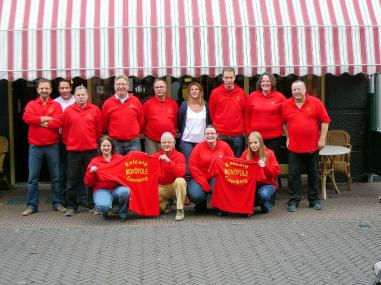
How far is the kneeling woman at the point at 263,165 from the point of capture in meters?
8.39

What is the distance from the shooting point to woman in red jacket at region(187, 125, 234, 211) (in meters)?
8.42

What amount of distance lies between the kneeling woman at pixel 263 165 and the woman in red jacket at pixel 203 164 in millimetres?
333

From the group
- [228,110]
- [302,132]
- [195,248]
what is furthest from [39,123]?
[302,132]

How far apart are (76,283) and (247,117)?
4047 mm

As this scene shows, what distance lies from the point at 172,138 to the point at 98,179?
1.09m

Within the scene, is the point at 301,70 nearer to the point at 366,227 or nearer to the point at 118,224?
the point at 366,227

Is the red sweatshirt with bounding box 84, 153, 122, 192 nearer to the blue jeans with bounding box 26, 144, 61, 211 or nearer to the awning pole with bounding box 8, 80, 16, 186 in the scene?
the blue jeans with bounding box 26, 144, 61, 211

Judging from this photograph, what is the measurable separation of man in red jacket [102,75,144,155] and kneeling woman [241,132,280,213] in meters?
1.53

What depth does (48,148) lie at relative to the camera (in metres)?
8.70

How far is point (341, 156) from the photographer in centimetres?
1041

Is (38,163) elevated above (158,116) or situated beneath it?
situated beneath

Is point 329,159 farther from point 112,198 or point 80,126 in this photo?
point 80,126

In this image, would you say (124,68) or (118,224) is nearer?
(118,224)

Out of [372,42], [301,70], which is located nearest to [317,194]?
[301,70]
